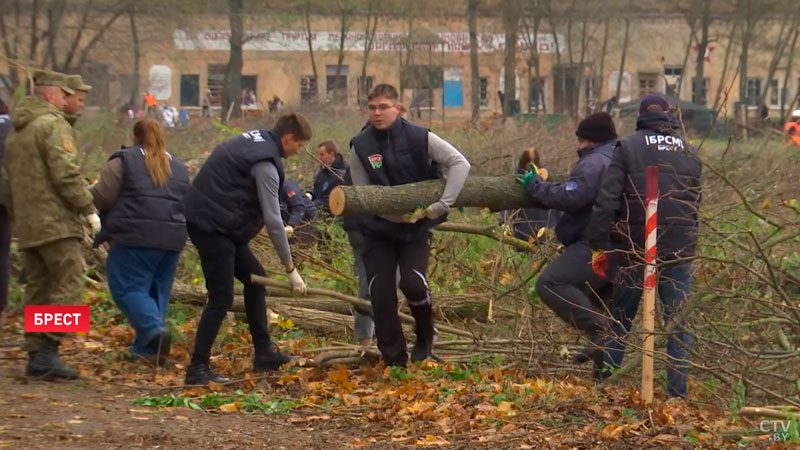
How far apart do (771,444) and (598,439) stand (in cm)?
82

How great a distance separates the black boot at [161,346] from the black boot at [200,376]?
2.29 feet

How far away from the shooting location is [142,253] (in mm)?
8883

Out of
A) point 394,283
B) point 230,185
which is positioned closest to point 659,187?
point 394,283

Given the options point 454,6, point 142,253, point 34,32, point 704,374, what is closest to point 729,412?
point 704,374

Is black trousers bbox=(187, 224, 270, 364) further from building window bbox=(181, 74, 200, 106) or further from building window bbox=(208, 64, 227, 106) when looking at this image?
building window bbox=(181, 74, 200, 106)

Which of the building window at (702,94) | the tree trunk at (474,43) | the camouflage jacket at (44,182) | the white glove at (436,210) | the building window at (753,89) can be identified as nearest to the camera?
the white glove at (436,210)

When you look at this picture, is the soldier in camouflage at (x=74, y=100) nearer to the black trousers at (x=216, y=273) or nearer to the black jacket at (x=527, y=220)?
the black trousers at (x=216, y=273)

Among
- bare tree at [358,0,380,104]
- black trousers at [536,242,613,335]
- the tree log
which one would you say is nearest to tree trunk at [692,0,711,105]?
bare tree at [358,0,380,104]

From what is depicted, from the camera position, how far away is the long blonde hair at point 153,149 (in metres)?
8.86

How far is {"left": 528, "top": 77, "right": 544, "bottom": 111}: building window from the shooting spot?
4600 centimetres

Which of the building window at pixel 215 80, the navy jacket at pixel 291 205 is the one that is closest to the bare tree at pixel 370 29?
the building window at pixel 215 80

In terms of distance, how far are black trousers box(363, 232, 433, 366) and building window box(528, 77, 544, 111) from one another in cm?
3681
